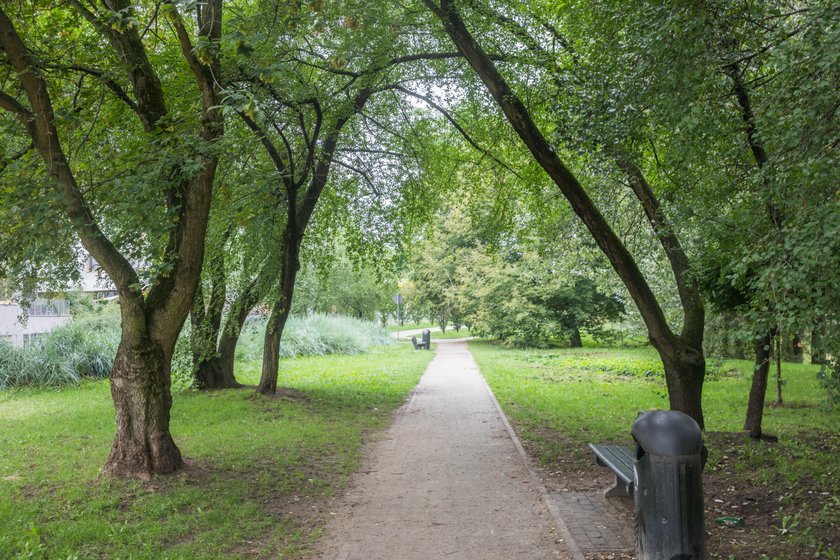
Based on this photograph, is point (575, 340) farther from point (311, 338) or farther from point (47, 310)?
point (47, 310)

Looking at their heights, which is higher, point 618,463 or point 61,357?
point 61,357

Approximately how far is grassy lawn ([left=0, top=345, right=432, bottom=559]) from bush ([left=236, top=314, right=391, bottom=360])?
9247 mm

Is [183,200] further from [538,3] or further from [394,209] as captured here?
[394,209]

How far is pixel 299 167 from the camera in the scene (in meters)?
13.5

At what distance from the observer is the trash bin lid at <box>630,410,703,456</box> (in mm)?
3967

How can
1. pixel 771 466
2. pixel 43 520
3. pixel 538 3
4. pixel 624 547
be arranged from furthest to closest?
pixel 538 3, pixel 771 466, pixel 43 520, pixel 624 547

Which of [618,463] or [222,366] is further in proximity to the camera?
[222,366]

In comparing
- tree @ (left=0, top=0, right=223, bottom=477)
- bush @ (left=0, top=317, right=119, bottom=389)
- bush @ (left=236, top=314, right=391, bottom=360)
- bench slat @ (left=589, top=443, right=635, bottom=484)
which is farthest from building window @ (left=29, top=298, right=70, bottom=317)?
bench slat @ (left=589, top=443, right=635, bottom=484)

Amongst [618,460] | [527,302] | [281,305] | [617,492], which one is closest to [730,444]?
[617,492]

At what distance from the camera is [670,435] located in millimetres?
3990

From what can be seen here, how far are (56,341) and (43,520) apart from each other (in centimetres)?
1346

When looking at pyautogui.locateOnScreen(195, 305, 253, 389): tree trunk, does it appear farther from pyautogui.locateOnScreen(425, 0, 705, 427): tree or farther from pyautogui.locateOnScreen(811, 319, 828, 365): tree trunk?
pyautogui.locateOnScreen(811, 319, 828, 365): tree trunk

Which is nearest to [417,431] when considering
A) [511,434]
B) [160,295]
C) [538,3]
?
[511,434]

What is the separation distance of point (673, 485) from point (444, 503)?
123 inches
